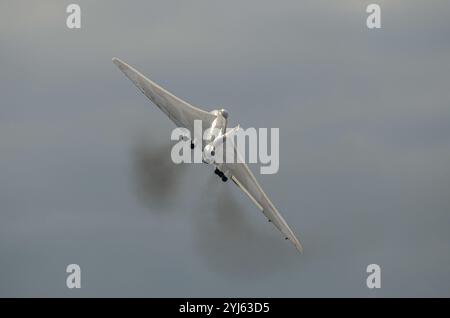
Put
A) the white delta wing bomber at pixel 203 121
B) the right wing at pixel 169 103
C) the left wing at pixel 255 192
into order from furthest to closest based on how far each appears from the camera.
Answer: the left wing at pixel 255 192 < the right wing at pixel 169 103 < the white delta wing bomber at pixel 203 121

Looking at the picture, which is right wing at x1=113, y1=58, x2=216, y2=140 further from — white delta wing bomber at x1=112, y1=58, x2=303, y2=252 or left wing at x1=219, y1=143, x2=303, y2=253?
left wing at x1=219, y1=143, x2=303, y2=253

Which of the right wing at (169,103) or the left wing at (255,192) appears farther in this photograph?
the left wing at (255,192)

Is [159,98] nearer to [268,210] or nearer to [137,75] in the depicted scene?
[137,75]

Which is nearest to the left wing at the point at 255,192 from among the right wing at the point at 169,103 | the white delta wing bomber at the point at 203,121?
the white delta wing bomber at the point at 203,121

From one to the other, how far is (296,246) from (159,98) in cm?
2678

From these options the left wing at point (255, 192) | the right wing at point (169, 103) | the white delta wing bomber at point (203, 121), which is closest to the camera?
the white delta wing bomber at point (203, 121)

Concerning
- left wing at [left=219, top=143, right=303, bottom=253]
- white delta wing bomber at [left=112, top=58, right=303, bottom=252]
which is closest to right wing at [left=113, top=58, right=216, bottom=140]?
white delta wing bomber at [left=112, top=58, right=303, bottom=252]

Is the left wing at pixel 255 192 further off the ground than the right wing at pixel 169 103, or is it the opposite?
the right wing at pixel 169 103

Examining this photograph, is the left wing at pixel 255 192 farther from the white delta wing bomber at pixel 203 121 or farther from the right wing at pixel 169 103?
the right wing at pixel 169 103

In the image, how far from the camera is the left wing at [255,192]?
449ft

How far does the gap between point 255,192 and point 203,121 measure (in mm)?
12179

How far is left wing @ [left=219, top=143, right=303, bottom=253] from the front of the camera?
13673 centimetres
